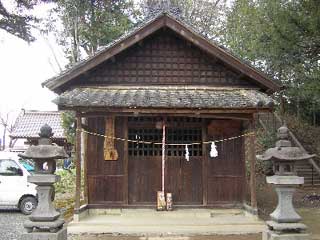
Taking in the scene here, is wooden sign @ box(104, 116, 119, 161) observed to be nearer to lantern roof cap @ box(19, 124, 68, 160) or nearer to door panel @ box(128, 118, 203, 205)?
door panel @ box(128, 118, 203, 205)

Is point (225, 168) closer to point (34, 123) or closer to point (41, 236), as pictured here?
point (41, 236)

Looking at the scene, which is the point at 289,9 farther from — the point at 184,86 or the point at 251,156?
the point at 251,156

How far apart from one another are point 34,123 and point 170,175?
34913 millimetres

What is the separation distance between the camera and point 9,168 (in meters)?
17.0

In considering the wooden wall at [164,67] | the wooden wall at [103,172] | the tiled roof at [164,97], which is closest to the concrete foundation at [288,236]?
the tiled roof at [164,97]

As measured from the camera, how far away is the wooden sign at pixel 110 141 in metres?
14.8

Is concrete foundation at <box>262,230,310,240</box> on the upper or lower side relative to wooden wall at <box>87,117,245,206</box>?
lower

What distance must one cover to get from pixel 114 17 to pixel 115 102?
1380cm

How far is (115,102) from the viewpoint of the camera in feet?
44.3

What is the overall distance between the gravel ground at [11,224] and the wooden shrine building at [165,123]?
2.33 m

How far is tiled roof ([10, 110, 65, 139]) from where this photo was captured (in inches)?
1733

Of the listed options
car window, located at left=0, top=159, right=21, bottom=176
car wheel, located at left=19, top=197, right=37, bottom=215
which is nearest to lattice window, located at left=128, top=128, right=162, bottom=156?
Answer: car wheel, located at left=19, top=197, right=37, bottom=215

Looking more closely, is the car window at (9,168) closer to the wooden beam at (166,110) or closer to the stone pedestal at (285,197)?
the wooden beam at (166,110)

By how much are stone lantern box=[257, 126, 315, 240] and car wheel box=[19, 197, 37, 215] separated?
32.2 feet
